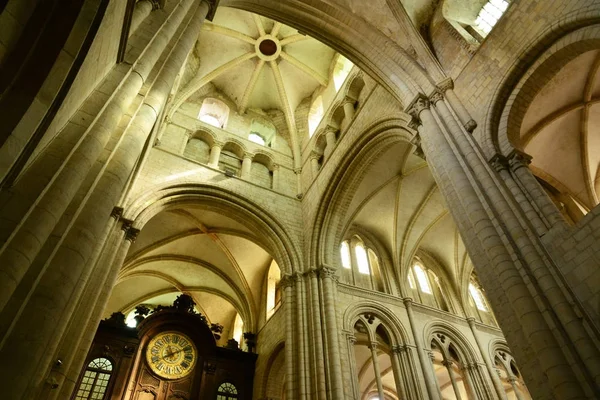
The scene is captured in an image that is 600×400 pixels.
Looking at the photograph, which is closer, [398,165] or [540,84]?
[540,84]

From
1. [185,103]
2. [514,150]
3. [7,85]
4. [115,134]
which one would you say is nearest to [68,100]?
[7,85]

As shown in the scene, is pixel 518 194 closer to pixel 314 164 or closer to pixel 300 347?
pixel 300 347

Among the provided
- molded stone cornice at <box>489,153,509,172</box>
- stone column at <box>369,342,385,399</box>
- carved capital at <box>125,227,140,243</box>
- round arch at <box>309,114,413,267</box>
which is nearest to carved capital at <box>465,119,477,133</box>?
molded stone cornice at <box>489,153,509,172</box>

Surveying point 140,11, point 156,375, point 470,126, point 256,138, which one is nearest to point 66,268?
point 140,11

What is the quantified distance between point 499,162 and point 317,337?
19.7 ft

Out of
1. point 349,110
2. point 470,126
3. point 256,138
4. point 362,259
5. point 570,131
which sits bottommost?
point 470,126

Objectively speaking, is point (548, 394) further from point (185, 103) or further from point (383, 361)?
point (185, 103)

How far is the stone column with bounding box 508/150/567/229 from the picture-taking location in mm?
4976

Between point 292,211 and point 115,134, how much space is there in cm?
925

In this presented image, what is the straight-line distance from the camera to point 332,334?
950 cm

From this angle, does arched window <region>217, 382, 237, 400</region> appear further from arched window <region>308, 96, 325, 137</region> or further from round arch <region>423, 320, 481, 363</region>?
arched window <region>308, 96, 325, 137</region>

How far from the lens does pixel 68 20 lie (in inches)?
97.9

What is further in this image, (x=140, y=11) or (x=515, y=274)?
(x=515, y=274)

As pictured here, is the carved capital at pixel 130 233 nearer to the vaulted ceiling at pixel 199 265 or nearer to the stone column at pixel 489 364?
the vaulted ceiling at pixel 199 265
